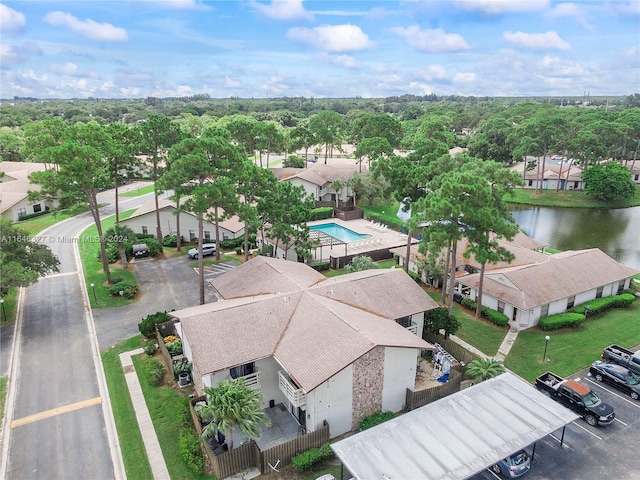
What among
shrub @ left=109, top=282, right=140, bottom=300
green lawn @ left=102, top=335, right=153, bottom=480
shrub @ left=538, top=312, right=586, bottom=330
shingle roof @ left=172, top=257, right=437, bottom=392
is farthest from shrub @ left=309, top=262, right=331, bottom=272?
shrub @ left=538, top=312, right=586, bottom=330

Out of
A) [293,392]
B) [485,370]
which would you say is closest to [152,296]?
[293,392]

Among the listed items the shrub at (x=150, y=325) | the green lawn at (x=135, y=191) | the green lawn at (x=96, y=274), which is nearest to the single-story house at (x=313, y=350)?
the shrub at (x=150, y=325)

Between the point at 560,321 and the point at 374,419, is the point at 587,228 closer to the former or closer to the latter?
the point at 560,321

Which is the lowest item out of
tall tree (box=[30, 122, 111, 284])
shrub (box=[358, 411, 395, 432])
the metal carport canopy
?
shrub (box=[358, 411, 395, 432])

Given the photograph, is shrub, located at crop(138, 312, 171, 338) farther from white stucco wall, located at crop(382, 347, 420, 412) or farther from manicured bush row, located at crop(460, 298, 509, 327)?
manicured bush row, located at crop(460, 298, 509, 327)

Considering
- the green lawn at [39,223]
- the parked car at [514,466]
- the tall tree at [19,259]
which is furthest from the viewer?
the green lawn at [39,223]

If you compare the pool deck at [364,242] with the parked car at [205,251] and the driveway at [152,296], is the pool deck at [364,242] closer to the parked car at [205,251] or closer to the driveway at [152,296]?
the parked car at [205,251]
